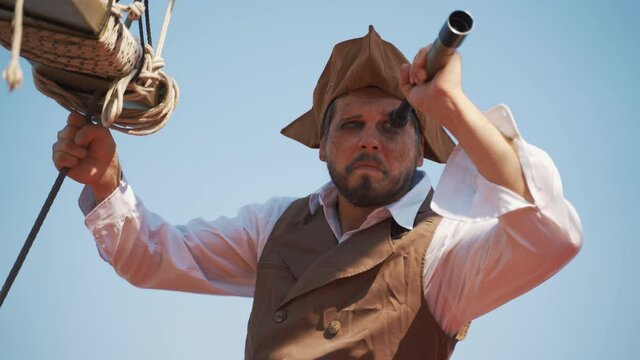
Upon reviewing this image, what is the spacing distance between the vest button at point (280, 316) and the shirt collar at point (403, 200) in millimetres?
486

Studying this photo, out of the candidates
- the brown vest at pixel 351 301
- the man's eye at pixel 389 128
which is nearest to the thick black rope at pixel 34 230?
the brown vest at pixel 351 301

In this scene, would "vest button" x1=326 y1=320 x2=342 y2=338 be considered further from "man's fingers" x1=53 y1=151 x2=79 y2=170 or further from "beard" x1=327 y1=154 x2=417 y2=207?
"man's fingers" x1=53 y1=151 x2=79 y2=170

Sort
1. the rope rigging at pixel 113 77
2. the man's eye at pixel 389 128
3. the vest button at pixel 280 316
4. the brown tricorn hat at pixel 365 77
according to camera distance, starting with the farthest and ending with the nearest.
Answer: the brown tricorn hat at pixel 365 77
the man's eye at pixel 389 128
the vest button at pixel 280 316
the rope rigging at pixel 113 77

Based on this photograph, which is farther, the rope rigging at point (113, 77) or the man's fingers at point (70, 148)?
the man's fingers at point (70, 148)

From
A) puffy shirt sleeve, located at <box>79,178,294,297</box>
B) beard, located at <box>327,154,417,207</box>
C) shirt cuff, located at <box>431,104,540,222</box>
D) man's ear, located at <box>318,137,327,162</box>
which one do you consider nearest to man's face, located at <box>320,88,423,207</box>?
beard, located at <box>327,154,417,207</box>

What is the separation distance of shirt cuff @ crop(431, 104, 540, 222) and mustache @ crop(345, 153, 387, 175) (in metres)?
0.63

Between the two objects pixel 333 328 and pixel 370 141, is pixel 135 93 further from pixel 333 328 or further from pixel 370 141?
Answer: pixel 333 328

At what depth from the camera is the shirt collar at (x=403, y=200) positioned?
9.59 feet

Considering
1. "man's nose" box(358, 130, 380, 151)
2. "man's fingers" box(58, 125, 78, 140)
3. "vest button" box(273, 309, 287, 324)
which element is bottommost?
"vest button" box(273, 309, 287, 324)

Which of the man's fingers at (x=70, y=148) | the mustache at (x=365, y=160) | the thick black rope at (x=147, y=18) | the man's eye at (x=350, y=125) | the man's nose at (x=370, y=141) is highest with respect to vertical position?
the thick black rope at (x=147, y=18)

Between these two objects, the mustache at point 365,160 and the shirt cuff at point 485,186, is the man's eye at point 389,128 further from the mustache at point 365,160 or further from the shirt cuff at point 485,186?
the shirt cuff at point 485,186

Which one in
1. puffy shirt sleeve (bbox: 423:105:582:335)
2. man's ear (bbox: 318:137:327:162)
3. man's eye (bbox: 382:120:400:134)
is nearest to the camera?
puffy shirt sleeve (bbox: 423:105:582:335)

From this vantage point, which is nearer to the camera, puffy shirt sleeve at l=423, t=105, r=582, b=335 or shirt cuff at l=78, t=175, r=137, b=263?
puffy shirt sleeve at l=423, t=105, r=582, b=335

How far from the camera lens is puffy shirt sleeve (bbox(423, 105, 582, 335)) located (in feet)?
7.32
